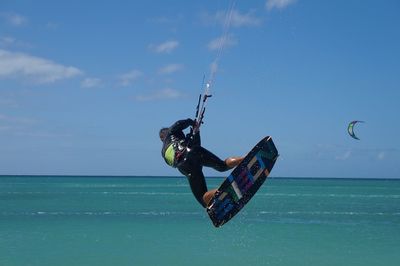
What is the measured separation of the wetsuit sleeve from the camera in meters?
8.92

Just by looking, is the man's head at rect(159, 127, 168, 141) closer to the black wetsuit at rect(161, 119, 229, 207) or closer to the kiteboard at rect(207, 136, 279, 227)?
the black wetsuit at rect(161, 119, 229, 207)

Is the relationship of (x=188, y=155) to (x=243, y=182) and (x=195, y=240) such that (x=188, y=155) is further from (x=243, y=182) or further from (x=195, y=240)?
(x=195, y=240)

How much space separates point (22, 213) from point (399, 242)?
2659cm

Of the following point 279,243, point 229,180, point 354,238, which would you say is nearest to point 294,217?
point 354,238

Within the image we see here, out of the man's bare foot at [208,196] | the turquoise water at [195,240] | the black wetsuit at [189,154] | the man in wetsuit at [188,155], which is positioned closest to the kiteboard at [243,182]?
the man's bare foot at [208,196]

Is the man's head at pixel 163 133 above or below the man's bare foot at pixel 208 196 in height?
above

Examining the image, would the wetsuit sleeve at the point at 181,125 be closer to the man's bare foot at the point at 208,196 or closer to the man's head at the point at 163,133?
the man's head at the point at 163,133

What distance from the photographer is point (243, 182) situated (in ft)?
32.0

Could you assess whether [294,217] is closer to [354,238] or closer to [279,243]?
[354,238]

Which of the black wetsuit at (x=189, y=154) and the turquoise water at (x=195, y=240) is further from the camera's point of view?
the turquoise water at (x=195, y=240)

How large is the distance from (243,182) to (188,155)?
1.34 meters

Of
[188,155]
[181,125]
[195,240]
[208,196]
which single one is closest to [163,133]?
[181,125]

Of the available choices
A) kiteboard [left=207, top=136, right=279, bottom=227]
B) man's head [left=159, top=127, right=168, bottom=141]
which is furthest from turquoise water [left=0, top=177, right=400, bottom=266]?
man's head [left=159, top=127, right=168, bottom=141]

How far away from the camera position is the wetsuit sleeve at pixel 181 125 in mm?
8922
